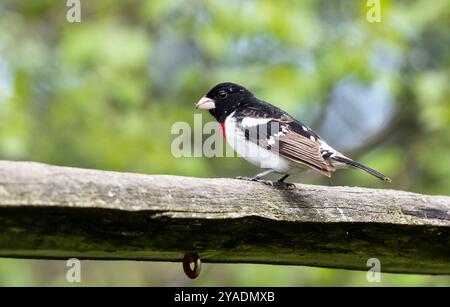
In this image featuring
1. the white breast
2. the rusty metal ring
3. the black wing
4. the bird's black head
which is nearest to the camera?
the rusty metal ring

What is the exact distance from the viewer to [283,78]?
4.93 m

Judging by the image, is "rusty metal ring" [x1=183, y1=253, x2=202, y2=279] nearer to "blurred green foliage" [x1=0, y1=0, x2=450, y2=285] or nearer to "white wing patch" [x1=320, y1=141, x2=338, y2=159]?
"white wing patch" [x1=320, y1=141, x2=338, y2=159]

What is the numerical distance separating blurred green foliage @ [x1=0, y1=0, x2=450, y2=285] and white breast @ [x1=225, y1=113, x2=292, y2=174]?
4.90ft

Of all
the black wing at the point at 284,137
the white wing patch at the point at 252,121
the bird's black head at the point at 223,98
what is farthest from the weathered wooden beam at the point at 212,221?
the bird's black head at the point at 223,98

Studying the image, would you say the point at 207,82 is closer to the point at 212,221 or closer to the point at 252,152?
the point at 252,152

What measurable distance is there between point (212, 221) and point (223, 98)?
163cm

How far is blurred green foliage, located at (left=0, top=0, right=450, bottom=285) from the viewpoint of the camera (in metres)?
4.92

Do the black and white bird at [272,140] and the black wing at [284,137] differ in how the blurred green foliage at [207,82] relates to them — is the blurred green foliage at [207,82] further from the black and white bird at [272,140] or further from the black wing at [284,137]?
the black wing at [284,137]

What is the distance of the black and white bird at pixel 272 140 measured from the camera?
9.65ft

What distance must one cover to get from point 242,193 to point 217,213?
7.3 inches

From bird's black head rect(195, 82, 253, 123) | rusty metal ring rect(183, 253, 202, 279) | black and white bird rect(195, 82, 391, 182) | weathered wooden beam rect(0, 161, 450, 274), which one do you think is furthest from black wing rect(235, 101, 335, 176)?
rusty metal ring rect(183, 253, 202, 279)
